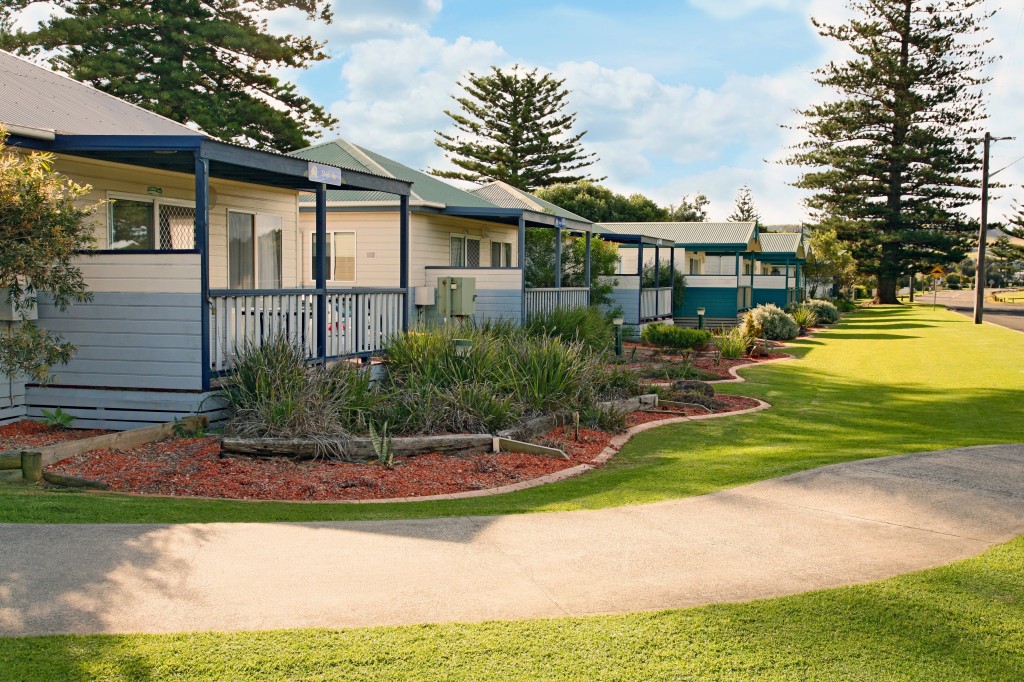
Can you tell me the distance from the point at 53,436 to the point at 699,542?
718 centimetres

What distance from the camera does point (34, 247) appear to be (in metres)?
8.80

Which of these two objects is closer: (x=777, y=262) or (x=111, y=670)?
(x=111, y=670)

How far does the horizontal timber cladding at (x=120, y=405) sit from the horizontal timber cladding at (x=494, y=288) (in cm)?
1065

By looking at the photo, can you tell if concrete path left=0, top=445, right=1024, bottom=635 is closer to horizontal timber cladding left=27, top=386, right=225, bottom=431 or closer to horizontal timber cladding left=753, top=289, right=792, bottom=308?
horizontal timber cladding left=27, top=386, right=225, bottom=431

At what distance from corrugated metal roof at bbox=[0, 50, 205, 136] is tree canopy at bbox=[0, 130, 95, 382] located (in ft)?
3.37

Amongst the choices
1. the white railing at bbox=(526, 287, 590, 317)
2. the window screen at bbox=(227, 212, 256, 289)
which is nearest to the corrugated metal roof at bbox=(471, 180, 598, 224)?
the white railing at bbox=(526, 287, 590, 317)

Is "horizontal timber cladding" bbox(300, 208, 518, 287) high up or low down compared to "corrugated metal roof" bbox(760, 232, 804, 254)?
down

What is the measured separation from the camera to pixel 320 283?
12508mm

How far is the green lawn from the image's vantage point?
6.78 meters

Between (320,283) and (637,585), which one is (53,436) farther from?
(637,585)

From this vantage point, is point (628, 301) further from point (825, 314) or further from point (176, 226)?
point (176, 226)

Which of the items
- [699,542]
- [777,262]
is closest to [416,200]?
[699,542]

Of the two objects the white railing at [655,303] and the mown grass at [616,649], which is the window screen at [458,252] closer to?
the white railing at [655,303]

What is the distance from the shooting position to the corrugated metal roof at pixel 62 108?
34.9 ft
